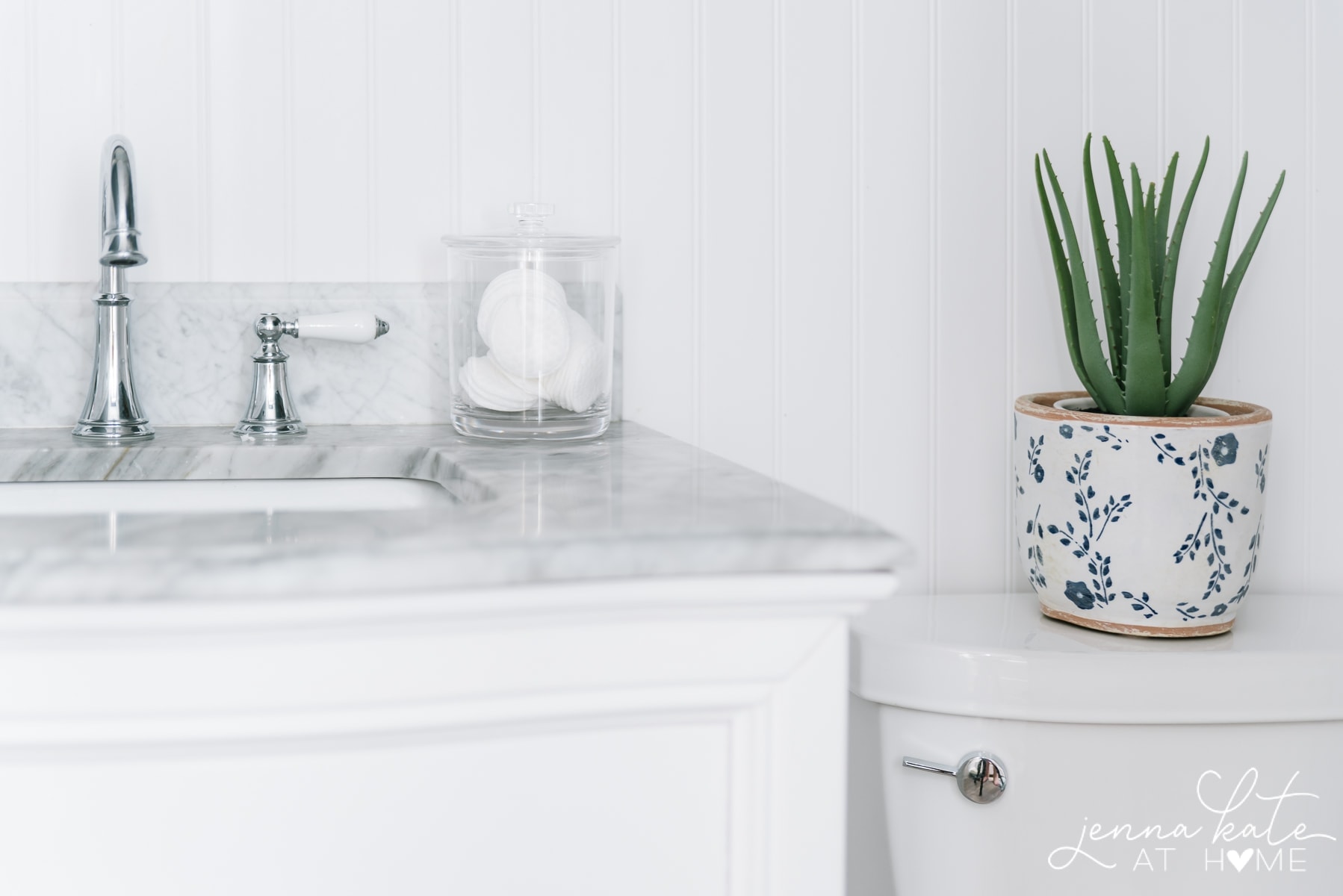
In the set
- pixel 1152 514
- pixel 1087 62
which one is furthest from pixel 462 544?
pixel 1087 62

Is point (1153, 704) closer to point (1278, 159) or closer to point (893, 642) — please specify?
point (893, 642)

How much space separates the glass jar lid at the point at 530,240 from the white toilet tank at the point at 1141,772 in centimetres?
46

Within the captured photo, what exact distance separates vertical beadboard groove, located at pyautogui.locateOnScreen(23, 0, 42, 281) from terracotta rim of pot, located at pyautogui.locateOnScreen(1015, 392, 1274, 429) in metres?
0.90

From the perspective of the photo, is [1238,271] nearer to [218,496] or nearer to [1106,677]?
[1106,677]

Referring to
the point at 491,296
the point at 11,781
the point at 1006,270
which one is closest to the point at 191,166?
the point at 491,296

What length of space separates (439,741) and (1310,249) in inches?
41.0


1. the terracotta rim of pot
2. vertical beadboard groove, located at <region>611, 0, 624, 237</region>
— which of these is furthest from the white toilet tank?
vertical beadboard groove, located at <region>611, 0, 624, 237</region>

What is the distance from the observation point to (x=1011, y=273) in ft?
3.66

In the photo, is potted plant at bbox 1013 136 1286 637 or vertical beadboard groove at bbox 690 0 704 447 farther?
vertical beadboard groove at bbox 690 0 704 447

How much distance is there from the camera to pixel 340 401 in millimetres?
1040

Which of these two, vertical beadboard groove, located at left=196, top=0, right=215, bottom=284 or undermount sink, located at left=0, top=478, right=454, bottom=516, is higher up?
vertical beadboard groove, located at left=196, top=0, right=215, bottom=284

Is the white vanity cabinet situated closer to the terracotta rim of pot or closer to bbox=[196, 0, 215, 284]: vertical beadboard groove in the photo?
the terracotta rim of pot

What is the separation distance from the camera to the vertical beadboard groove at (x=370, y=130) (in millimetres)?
1028

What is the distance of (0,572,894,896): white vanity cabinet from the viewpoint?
0.48 metres
